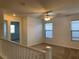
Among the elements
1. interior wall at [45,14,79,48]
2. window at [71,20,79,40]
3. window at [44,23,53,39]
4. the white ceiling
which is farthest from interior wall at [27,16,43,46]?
the white ceiling

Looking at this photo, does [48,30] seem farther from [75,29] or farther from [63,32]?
[75,29]

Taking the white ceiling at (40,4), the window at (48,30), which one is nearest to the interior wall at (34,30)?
the window at (48,30)

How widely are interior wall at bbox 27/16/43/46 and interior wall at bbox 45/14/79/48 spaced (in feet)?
3.97

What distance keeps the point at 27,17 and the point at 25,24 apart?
1.94ft

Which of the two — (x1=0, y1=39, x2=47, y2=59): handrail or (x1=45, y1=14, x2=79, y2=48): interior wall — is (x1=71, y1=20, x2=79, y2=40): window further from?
(x1=0, y1=39, x2=47, y2=59): handrail

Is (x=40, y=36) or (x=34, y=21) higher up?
(x=34, y=21)

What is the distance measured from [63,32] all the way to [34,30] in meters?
2.49

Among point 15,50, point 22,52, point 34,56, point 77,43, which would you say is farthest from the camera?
point 77,43

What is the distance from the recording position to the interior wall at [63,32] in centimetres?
905

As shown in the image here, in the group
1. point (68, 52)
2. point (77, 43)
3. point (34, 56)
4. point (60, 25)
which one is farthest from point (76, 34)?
point (34, 56)

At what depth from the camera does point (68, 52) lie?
11.2ft

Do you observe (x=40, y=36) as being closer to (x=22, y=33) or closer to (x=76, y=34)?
(x=22, y=33)

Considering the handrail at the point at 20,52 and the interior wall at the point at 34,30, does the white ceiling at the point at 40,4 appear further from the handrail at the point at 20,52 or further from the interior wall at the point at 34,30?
the interior wall at the point at 34,30

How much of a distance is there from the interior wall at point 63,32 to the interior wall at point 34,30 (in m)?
1.21
